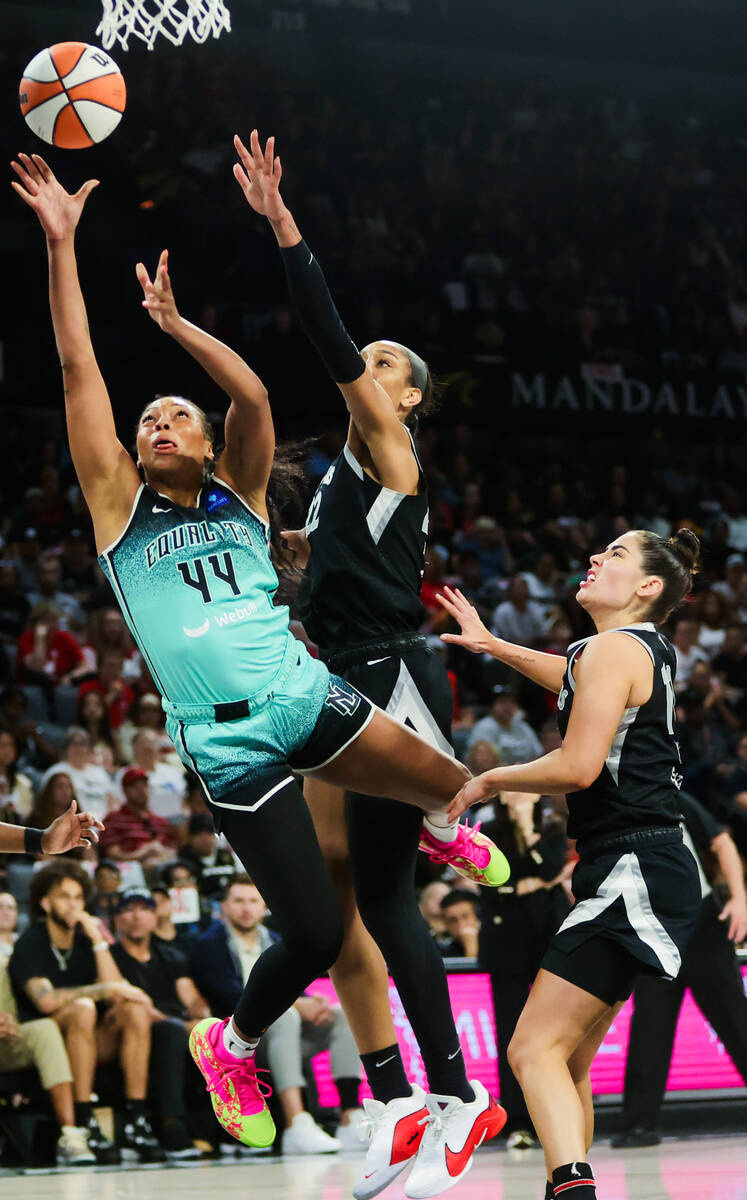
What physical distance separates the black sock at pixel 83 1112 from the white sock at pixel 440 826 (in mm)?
4479

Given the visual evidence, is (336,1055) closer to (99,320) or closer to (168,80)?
(99,320)

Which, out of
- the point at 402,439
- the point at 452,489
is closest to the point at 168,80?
the point at 452,489

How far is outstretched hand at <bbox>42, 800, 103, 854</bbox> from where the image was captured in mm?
5379

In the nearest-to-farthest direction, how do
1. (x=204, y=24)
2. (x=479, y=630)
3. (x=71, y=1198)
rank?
(x=479, y=630) → (x=204, y=24) → (x=71, y=1198)

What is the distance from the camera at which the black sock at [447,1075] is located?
5078 mm

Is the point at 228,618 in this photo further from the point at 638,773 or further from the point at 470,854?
the point at 638,773

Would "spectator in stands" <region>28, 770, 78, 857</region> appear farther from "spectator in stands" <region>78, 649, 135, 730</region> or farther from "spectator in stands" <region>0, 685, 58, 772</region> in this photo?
"spectator in stands" <region>78, 649, 135, 730</region>

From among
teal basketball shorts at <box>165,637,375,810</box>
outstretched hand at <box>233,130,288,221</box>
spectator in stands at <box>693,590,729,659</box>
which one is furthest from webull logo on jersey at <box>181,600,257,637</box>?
spectator in stands at <box>693,590,729,659</box>

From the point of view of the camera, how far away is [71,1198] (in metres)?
6.68

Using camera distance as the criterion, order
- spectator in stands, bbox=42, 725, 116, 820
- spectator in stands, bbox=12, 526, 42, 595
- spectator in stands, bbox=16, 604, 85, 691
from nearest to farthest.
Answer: spectator in stands, bbox=42, 725, 116, 820, spectator in stands, bbox=16, 604, 85, 691, spectator in stands, bbox=12, 526, 42, 595

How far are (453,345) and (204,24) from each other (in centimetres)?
1322

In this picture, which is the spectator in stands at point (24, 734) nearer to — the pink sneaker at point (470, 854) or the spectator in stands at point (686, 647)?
the spectator in stands at point (686, 647)

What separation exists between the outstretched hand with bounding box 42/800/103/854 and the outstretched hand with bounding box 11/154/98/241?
2044 millimetres

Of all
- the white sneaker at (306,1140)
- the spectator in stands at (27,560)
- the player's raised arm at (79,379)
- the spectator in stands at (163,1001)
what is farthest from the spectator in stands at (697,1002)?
the spectator in stands at (27,560)
